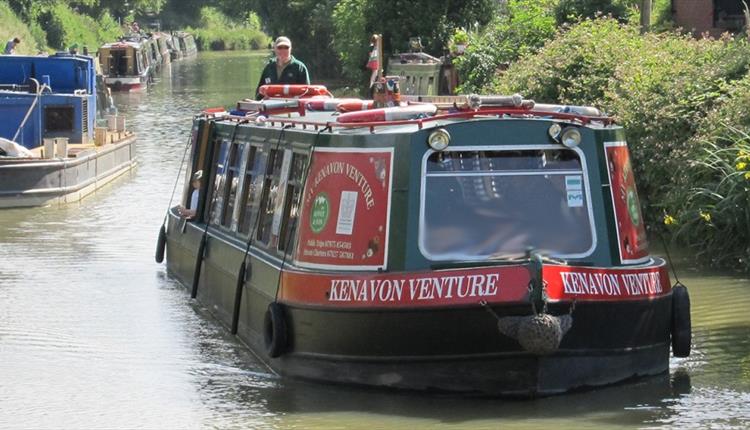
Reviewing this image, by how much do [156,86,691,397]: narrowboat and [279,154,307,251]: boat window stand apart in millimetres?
29

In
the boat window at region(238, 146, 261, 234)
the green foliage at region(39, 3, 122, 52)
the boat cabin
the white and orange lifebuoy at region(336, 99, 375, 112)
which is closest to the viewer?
the white and orange lifebuoy at region(336, 99, 375, 112)

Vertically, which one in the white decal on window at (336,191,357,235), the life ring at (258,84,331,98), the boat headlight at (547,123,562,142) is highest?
the boat headlight at (547,123,562,142)

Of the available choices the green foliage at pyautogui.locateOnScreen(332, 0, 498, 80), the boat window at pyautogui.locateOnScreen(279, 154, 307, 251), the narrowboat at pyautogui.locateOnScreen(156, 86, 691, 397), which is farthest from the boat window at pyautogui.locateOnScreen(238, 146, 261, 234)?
the green foliage at pyautogui.locateOnScreen(332, 0, 498, 80)

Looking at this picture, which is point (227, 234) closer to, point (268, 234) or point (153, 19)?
point (268, 234)

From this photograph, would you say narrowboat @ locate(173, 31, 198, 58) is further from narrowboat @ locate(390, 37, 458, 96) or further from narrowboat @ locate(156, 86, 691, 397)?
narrowboat @ locate(156, 86, 691, 397)

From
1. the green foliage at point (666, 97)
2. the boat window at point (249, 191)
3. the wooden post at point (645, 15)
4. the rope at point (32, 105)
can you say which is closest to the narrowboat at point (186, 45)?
the wooden post at point (645, 15)

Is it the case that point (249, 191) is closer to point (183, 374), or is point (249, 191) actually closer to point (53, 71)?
point (183, 374)

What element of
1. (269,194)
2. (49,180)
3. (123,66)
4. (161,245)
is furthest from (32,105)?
(123,66)

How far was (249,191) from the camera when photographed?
13.0m

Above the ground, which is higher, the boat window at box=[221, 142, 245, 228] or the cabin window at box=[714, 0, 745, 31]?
the cabin window at box=[714, 0, 745, 31]

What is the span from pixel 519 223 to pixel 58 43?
6353 cm

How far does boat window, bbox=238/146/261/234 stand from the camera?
42.3 ft

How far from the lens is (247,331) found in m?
12.4

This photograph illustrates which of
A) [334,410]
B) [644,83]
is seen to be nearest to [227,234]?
[334,410]
